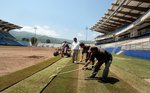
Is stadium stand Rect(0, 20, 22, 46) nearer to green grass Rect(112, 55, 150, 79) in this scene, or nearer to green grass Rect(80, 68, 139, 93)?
green grass Rect(112, 55, 150, 79)

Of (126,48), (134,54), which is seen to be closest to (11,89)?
(134,54)

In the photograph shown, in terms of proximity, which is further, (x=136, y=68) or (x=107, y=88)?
(x=136, y=68)

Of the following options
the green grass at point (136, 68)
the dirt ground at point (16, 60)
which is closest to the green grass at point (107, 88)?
the green grass at point (136, 68)

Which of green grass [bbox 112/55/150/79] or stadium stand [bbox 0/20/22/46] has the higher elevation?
stadium stand [bbox 0/20/22/46]

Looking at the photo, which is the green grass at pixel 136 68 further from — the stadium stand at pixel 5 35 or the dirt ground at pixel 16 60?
the stadium stand at pixel 5 35

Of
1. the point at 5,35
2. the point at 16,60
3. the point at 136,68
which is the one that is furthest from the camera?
the point at 5,35

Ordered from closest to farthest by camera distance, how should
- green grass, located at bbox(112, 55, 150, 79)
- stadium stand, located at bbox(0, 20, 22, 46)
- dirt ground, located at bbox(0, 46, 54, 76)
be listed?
1. green grass, located at bbox(112, 55, 150, 79)
2. dirt ground, located at bbox(0, 46, 54, 76)
3. stadium stand, located at bbox(0, 20, 22, 46)

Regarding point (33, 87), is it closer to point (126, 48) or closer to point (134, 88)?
point (134, 88)

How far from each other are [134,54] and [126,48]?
6.01 metres

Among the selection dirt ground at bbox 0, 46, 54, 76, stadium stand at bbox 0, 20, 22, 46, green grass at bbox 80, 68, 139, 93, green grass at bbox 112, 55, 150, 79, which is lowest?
green grass at bbox 80, 68, 139, 93

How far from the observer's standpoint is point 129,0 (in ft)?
145

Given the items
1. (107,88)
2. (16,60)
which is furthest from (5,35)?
(107,88)

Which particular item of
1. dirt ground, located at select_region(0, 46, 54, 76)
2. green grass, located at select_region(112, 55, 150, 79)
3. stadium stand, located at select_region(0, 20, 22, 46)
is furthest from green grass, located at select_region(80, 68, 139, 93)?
stadium stand, located at select_region(0, 20, 22, 46)

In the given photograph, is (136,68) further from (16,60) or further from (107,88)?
(16,60)
